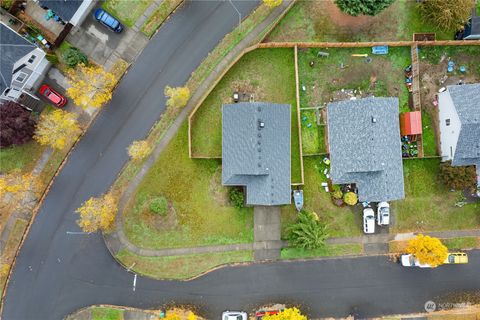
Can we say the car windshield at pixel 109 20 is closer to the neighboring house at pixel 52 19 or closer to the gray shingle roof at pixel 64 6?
the neighboring house at pixel 52 19

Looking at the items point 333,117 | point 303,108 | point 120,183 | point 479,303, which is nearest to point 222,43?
point 303,108

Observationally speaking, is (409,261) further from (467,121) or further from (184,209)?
(184,209)

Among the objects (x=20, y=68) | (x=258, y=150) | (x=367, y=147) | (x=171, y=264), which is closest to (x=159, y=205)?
(x=171, y=264)

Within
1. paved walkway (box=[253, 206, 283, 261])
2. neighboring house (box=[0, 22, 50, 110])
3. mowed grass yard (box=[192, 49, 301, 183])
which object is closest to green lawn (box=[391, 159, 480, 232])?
mowed grass yard (box=[192, 49, 301, 183])

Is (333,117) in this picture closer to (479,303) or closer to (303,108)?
(303,108)

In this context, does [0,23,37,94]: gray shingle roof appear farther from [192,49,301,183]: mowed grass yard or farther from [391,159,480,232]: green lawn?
[391,159,480,232]: green lawn
